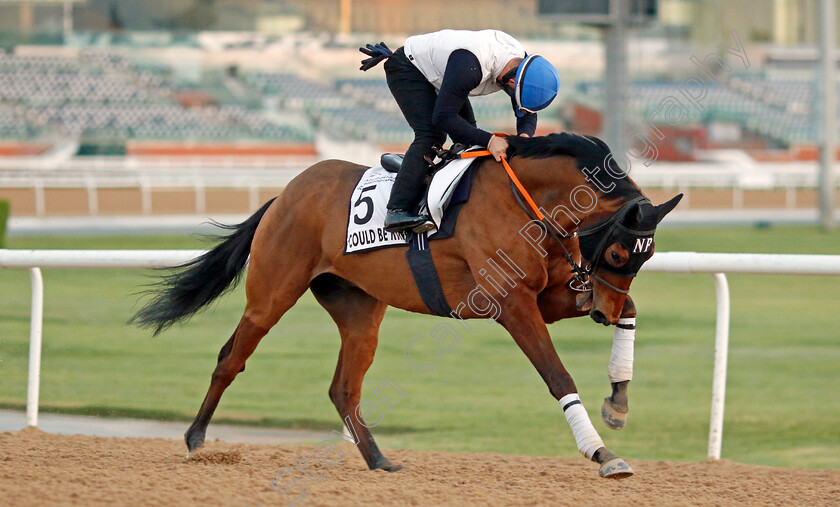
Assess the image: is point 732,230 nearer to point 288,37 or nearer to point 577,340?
point 577,340

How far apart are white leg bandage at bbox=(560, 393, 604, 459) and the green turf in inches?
72.7

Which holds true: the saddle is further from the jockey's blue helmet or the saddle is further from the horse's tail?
the horse's tail

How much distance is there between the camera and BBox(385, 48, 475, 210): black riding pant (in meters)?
3.79

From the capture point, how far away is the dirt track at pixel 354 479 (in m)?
3.09

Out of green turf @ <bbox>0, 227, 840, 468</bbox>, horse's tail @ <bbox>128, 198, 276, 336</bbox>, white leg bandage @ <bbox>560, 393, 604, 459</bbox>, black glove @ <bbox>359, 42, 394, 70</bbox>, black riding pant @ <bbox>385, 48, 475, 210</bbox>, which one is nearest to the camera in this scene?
white leg bandage @ <bbox>560, 393, 604, 459</bbox>

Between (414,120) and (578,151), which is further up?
(414,120)

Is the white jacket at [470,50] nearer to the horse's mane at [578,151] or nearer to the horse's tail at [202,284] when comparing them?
the horse's mane at [578,151]

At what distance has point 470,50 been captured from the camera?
3.71 m

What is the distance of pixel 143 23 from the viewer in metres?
30.2

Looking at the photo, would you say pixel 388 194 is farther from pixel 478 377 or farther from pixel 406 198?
pixel 478 377

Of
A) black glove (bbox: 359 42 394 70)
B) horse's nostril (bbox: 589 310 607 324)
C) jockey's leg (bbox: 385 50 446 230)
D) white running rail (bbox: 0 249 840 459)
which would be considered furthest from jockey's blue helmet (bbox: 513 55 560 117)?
white running rail (bbox: 0 249 840 459)

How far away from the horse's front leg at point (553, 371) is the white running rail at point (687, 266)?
3.55 ft

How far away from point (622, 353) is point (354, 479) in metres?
1.06

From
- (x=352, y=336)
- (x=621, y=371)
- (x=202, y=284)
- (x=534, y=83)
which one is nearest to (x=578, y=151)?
(x=534, y=83)
